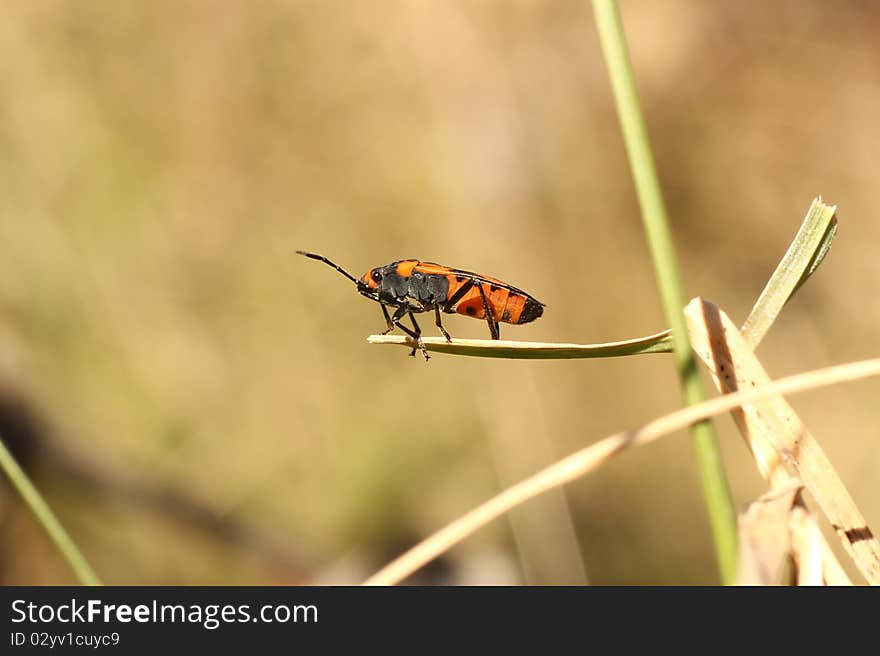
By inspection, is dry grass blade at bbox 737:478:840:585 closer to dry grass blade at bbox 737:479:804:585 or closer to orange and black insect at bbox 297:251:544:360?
dry grass blade at bbox 737:479:804:585

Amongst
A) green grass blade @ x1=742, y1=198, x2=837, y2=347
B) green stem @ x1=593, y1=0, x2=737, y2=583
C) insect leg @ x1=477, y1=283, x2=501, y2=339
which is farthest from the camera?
insect leg @ x1=477, y1=283, x2=501, y2=339

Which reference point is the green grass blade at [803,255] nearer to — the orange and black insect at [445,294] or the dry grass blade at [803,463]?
the dry grass blade at [803,463]

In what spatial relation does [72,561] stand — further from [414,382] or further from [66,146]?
[66,146]

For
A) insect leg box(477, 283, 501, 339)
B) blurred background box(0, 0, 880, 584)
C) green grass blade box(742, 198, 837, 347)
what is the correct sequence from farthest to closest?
blurred background box(0, 0, 880, 584) < insect leg box(477, 283, 501, 339) < green grass blade box(742, 198, 837, 347)

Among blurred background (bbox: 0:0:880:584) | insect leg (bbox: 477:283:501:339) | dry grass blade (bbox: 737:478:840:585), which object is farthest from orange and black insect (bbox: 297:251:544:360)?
dry grass blade (bbox: 737:478:840:585)
